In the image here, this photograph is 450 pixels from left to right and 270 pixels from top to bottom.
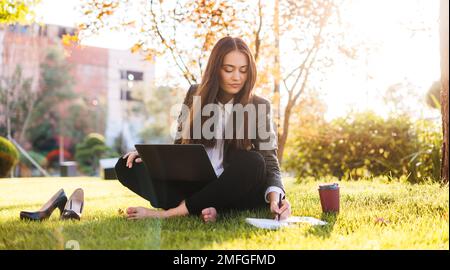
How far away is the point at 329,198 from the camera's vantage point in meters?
2.53

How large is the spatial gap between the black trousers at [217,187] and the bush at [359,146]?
3.28m

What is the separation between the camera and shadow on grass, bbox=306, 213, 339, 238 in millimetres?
1973

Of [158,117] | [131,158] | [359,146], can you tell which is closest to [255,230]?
[131,158]

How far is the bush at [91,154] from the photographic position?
14.2 m

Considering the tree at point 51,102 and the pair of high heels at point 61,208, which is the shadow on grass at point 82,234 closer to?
the pair of high heels at point 61,208

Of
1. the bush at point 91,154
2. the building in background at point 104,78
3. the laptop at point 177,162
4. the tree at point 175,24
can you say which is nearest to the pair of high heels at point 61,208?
the laptop at point 177,162

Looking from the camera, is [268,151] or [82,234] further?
[268,151]

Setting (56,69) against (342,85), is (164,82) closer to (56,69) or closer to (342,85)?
(342,85)

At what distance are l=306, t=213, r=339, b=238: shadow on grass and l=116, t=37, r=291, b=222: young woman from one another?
0.70ft

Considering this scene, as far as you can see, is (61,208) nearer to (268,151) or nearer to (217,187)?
(217,187)

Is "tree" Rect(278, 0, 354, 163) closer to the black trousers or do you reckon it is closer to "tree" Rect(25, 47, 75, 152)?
the black trousers

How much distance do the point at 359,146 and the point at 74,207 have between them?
12.9 ft
